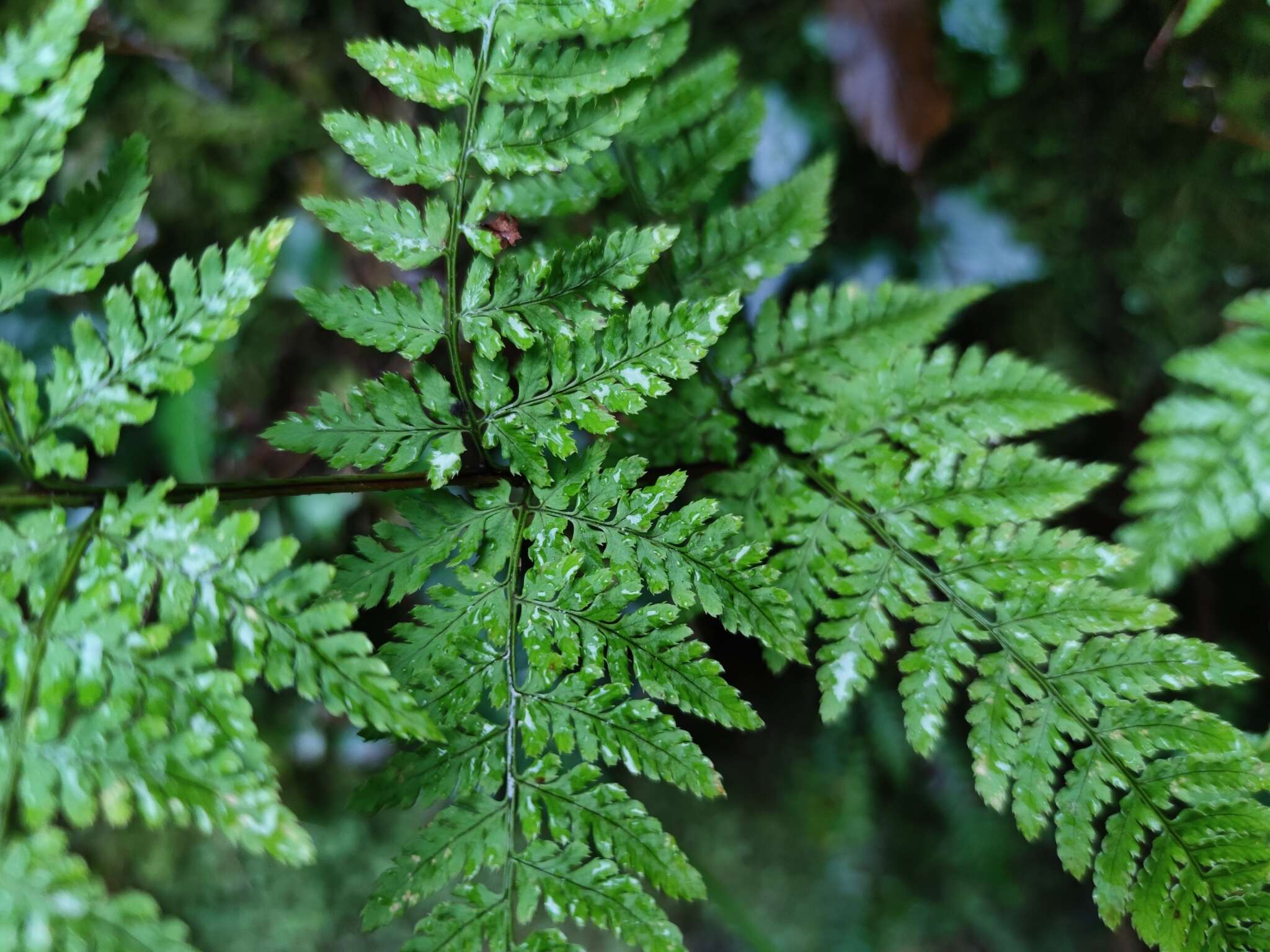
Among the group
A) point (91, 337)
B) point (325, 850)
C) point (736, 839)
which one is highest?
point (91, 337)

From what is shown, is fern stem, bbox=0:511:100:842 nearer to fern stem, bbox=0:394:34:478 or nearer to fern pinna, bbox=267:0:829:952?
fern stem, bbox=0:394:34:478

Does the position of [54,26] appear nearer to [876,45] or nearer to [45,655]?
[45,655]

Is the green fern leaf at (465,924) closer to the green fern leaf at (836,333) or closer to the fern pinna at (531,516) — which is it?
the fern pinna at (531,516)

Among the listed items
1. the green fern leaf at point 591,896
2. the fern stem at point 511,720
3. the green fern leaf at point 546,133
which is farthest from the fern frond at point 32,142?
the green fern leaf at point 591,896

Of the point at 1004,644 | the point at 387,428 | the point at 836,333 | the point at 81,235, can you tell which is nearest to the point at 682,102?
the point at 836,333

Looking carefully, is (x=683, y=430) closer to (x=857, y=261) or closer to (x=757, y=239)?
(x=757, y=239)

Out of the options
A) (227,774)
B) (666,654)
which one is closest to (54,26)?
(227,774)
